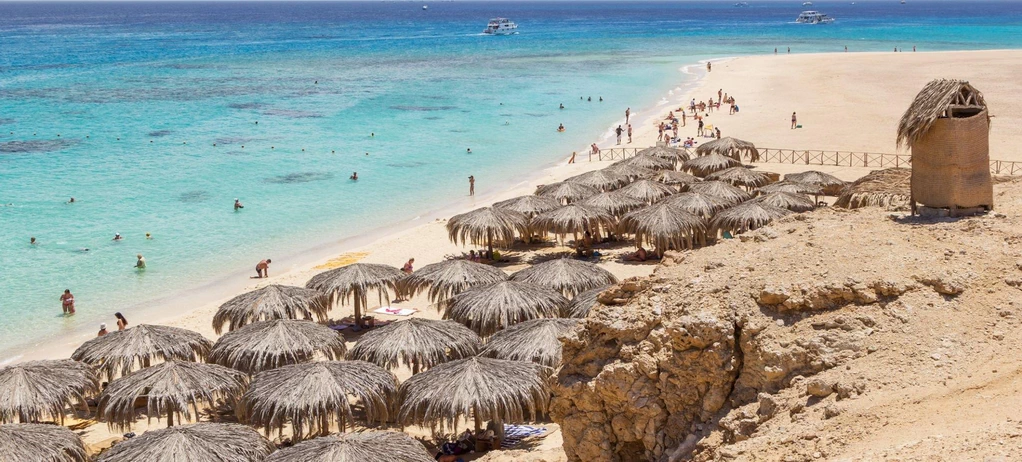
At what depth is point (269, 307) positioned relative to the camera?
56.8 ft

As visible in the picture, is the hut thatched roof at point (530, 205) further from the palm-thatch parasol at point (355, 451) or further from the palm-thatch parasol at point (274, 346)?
the palm-thatch parasol at point (355, 451)

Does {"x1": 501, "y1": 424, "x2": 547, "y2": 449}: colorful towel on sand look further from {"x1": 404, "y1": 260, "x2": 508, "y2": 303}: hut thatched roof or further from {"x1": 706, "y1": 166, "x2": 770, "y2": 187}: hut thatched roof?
{"x1": 706, "y1": 166, "x2": 770, "y2": 187}: hut thatched roof

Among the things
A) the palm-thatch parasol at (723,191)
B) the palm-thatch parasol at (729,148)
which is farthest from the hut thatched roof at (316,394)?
the palm-thatch parasol at (729,148)

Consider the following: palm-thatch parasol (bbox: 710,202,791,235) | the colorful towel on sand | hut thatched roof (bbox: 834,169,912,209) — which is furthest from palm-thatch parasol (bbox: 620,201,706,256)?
the colorful towel on sand

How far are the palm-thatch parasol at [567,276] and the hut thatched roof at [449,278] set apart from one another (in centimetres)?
57

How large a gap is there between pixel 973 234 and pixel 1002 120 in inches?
1465

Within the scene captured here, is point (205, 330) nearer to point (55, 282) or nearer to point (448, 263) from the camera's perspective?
point (448, 263)

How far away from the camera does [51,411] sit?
13.7 meters

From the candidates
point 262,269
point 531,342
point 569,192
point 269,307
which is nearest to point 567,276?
point 531,342

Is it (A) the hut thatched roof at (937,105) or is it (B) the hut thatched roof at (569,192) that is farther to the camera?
(B) the hut thatched roof at (569,192)

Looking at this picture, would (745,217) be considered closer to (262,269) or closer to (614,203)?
(614,203)

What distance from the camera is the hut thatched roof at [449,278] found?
18469 millimetres

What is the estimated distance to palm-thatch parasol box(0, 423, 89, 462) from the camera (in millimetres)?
11586

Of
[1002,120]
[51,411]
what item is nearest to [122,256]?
[51,411]
